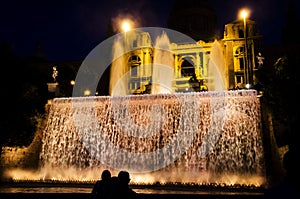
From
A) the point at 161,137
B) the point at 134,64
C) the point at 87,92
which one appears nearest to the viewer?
the point at 161,137

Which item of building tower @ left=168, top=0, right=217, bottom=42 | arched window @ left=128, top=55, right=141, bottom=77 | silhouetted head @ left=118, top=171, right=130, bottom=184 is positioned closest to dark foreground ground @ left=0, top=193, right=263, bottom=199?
silhouetted head @ left=118, top=171, right=130, bottom=184

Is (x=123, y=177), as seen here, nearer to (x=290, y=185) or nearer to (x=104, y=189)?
(x=104, y=189)

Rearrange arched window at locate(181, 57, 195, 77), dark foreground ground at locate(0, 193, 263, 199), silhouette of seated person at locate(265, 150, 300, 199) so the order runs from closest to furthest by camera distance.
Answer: silhouette of seated person at locate(265, 150, 300, 199)
dark foreground ground at locate(0, 193, 263, 199)
arched window at locate(181, 57, 195, 77)

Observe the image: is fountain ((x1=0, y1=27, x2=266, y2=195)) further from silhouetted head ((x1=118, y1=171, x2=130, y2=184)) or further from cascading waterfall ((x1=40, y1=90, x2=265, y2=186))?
silhouetted head ((x1=118, y1=171, x2=130, y2=184))

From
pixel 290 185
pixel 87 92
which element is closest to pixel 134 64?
pixel 87 92

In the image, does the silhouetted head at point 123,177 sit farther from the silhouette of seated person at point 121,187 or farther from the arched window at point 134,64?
the arched window at point 134,64

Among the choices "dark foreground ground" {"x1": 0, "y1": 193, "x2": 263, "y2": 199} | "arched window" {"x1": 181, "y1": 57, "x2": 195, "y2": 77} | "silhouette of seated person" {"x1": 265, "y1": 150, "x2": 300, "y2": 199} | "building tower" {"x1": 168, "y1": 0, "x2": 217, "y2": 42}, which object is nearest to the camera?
"silhouette of seated person" {"x1": 265, "y1": 150, "x2": 300, "y2": 199}

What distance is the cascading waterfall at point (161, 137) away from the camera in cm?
1232

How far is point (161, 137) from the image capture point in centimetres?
1352

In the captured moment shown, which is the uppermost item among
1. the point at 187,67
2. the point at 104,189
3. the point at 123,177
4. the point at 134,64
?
the point at 134,64

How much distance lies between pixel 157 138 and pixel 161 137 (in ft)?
0.60

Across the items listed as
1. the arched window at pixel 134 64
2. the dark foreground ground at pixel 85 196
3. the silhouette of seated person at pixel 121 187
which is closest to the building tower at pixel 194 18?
the arched window at pixel 134 64

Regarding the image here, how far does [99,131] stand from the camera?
14484 mm

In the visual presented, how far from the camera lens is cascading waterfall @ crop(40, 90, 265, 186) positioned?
1232 centimetres
